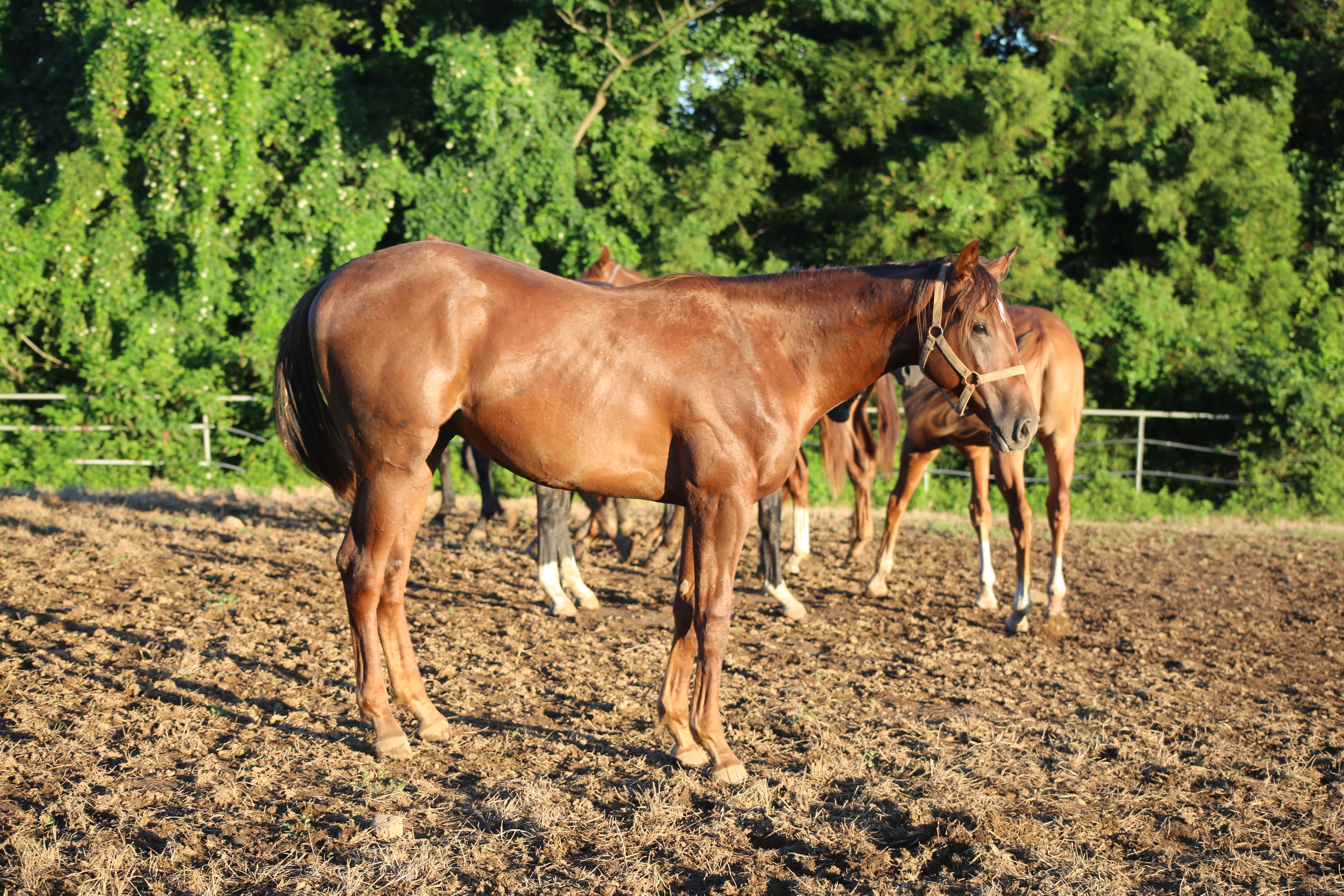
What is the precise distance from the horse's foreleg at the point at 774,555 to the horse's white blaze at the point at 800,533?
4.28 ft

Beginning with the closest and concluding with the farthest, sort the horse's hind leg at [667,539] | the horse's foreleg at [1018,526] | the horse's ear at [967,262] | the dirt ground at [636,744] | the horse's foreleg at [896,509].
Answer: the dirt ground at [636,744] → the horse's ear at [967,262] → the horse's foreleg at [1018,526] → the horse's foreleg at [896,509] → the horse's hind leg at [667,539]

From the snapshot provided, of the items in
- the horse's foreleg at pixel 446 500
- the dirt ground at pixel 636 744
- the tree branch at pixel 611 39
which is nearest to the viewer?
the dirt ground at pixel 636 744

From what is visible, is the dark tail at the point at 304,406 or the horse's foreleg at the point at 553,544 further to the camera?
the horse's foreleg at the point at 553,544

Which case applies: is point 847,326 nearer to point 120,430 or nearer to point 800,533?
point 800,533

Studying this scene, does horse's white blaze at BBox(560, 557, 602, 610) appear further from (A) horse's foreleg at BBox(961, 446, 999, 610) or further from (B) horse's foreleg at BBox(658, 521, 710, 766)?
(A) horse's foreleg at BBox(961, 446, 999, 610)

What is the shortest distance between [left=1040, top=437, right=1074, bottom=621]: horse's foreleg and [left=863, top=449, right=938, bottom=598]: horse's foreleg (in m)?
0.97

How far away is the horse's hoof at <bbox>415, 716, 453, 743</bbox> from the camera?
400cm

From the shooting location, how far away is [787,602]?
658 centimetres

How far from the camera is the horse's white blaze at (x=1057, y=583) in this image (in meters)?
6.64

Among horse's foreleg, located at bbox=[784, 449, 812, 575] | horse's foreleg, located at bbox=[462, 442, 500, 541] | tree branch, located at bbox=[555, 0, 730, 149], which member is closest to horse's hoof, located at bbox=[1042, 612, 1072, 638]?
horse's foreleg, located at bbox=[784, 449, 812, 575]

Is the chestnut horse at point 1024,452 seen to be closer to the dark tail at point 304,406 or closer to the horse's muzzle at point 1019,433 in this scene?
the horse's muzzle at point 1019,433

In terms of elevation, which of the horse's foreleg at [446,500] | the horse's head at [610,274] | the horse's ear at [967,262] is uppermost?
the horse's head at [610,274]

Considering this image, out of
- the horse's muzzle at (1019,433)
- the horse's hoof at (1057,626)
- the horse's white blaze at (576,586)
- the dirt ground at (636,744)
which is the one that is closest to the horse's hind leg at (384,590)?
the dirt ground at (636,744)

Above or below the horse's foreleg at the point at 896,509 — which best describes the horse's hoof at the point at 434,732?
below
